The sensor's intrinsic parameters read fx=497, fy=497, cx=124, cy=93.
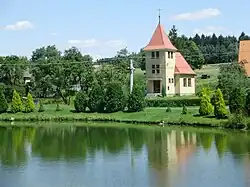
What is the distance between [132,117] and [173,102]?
5160 mm

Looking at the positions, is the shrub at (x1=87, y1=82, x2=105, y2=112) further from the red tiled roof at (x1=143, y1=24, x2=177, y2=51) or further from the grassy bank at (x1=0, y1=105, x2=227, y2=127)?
the red tiled roof at (x1=143, y1=24, x2=177, y2=51)

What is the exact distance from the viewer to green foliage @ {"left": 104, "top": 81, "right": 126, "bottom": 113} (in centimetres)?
3606

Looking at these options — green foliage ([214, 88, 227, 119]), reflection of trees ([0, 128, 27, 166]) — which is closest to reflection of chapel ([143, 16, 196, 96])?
green foliage ([214, 88, 227, 119])

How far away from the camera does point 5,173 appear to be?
16.2 metres

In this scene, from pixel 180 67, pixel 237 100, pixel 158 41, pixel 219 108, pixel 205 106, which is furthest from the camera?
pixel 180 67

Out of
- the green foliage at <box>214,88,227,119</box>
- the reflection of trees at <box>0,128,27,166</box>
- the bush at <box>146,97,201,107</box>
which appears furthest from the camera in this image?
the bush at <box>146,97,201,107</box>

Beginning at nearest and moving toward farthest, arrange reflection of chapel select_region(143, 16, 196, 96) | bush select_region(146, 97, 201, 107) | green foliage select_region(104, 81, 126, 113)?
green foliage select_region(104, 81, 126, 113) → bush select_region(146, 97, 201, 107) → reflection of chapel select_region(143, 16, 196, 96)

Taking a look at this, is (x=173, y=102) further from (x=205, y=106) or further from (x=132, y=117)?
(x=205, y=106)

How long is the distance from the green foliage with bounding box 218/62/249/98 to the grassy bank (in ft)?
10.1

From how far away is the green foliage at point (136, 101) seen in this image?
116ft

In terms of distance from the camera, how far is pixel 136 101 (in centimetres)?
3525

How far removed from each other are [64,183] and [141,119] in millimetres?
18888

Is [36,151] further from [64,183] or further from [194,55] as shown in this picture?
[194,55]

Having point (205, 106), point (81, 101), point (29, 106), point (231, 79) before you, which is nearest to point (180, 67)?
point (231, 79)
